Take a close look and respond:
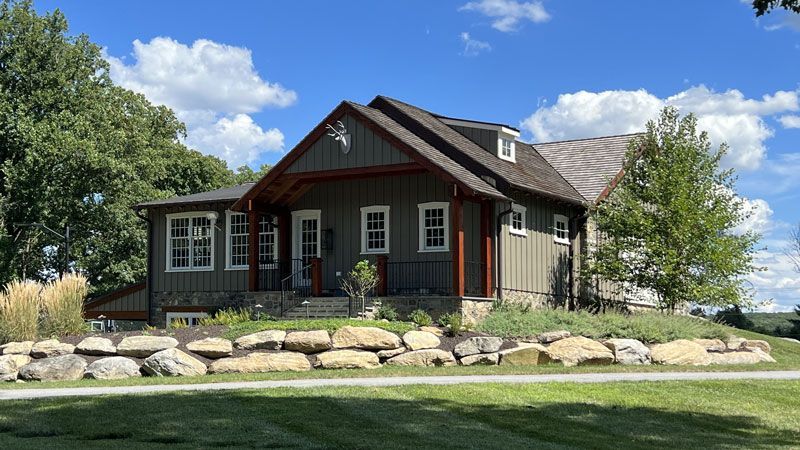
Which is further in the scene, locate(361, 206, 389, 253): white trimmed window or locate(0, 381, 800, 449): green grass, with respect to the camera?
locate(361, 206, 389, 253): white trimmed window

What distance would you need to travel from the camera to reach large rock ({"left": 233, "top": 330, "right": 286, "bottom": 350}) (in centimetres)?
1927

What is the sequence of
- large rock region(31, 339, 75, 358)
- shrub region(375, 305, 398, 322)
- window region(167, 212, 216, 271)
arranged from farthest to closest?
window region(167, 212, 216, 271) → shrub region(375, 305, 398, 322) → large rock region(31, 339, 75, 358)

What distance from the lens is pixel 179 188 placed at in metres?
48.6

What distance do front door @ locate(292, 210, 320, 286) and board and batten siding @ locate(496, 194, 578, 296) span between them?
5.60 m

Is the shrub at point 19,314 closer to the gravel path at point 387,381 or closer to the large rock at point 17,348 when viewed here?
the large rock at point 17,348

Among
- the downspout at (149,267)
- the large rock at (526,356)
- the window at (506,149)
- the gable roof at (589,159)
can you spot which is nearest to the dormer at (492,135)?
the window at (506,149)

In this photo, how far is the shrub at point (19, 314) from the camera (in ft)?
69.7

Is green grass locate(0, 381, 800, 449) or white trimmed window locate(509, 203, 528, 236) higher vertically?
white trimmed window locate(509, 203, 528, 236)

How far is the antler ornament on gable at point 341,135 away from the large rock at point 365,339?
22.4 feet

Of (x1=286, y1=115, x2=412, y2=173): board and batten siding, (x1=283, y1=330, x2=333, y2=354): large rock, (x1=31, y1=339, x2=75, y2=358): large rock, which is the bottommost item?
(x1=31, y1=339, x2=75, y2=358): large rock

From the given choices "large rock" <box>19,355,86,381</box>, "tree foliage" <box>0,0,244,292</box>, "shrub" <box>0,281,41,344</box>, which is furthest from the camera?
"tree foliage" <box>0,0,244,292</box>

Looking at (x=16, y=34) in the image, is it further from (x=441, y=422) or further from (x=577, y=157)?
(x=441, y=422)

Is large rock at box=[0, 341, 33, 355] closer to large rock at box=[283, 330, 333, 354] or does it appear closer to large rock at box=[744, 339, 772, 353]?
large rock at box=[283, 330, 333, 354]

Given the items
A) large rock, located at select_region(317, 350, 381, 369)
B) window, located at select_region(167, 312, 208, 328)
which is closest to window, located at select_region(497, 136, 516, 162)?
window, located at select_region(167, 312, 208, 328)
